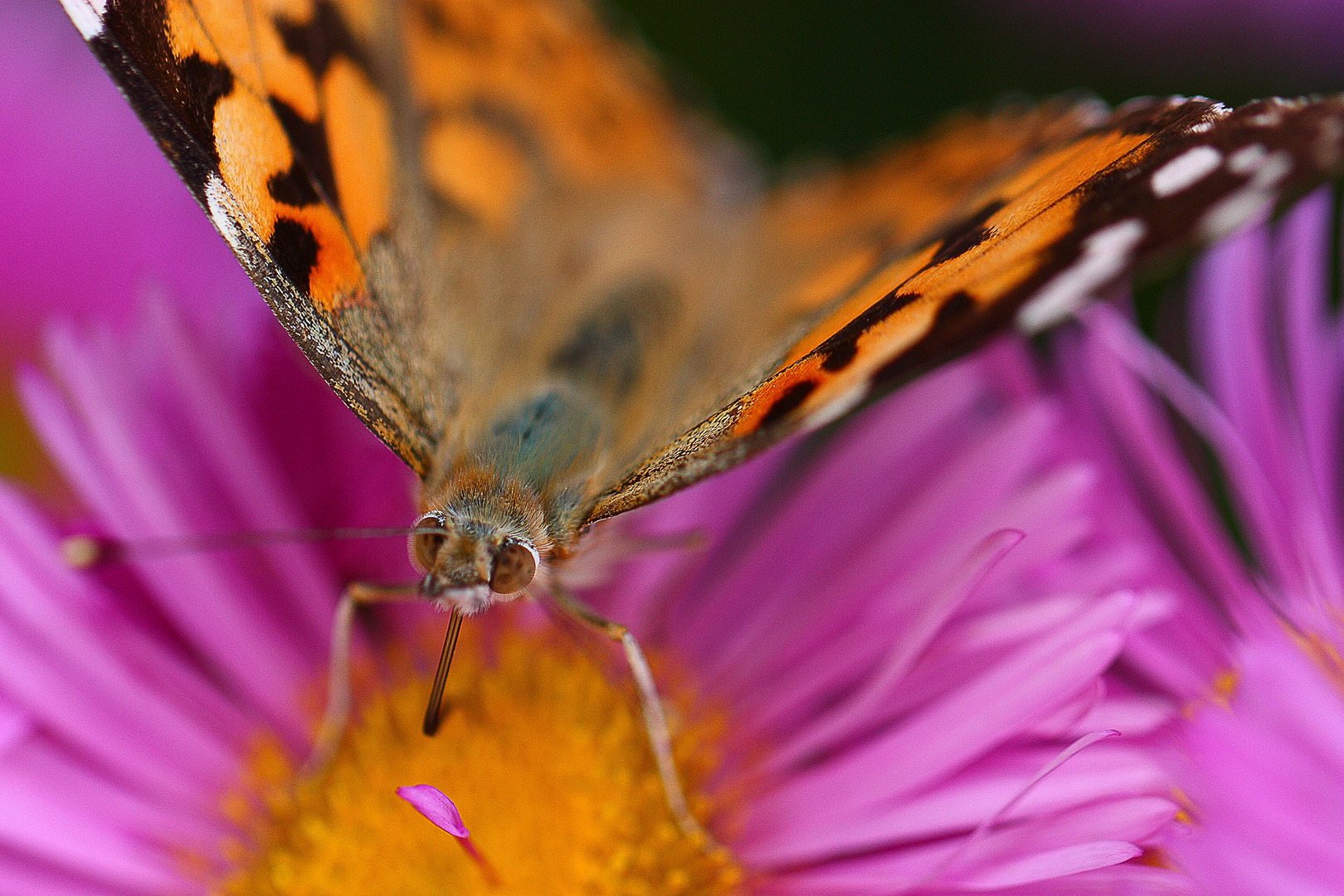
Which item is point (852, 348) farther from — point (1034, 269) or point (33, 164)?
point (33, 164)

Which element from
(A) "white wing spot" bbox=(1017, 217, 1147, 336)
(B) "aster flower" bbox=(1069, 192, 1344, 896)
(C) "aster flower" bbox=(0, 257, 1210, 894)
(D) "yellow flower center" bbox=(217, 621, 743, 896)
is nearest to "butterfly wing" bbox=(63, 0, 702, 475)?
(C) "aster flower" bbox=(0, 257, 1210, 894)

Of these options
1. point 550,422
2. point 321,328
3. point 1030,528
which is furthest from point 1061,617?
point 321,328

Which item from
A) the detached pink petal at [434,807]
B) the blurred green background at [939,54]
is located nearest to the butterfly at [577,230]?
the detached pink petal at [434,807]

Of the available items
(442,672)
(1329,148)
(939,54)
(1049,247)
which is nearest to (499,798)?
(442,672)

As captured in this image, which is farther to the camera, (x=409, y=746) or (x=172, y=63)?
(x=409, y=746)

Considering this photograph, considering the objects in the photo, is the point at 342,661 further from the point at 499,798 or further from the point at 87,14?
the point at 87,14
